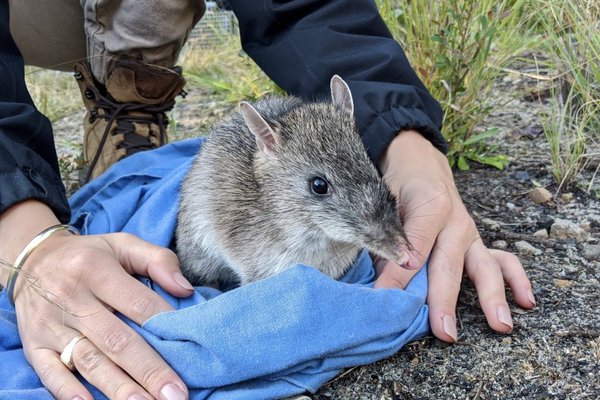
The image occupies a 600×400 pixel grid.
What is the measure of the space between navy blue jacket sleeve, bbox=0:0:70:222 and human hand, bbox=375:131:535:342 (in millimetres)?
1275

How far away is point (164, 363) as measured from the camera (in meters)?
1.96

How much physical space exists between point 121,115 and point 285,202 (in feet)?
5.69

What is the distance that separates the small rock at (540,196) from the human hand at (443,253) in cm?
79

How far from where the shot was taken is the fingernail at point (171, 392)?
6.15 feet

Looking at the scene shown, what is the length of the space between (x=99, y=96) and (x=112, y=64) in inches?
12.5

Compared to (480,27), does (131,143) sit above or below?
below

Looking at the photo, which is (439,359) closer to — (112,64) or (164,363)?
(164,363)

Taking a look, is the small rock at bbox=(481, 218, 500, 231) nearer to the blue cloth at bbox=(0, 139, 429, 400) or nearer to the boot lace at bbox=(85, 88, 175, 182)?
the blue cloth at bbox=(0, 139, 429, 400)

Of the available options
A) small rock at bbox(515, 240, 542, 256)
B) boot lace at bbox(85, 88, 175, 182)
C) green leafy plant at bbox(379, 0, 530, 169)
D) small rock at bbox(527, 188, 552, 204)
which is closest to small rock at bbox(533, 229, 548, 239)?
small rock at bbox(515, 240, 542, 256)

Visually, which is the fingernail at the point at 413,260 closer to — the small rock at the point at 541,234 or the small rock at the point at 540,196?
the small rock at the point at 541,234

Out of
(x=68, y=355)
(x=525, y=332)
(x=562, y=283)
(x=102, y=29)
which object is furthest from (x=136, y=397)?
(x=102, y=29)

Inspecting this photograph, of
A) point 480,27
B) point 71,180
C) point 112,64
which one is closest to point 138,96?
point 112,64

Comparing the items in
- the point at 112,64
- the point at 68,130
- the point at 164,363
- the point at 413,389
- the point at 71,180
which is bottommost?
the point at 68,130

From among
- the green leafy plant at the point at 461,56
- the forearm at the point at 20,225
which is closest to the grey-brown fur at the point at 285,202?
the forearm at the point at 20,225
